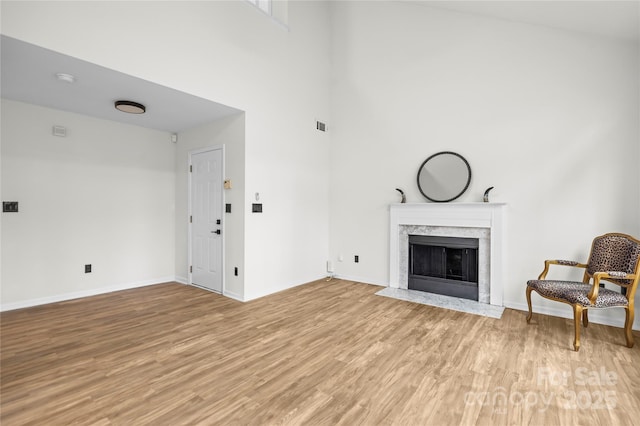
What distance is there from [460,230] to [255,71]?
12.0 feet

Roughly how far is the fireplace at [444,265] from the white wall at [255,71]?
1.66m

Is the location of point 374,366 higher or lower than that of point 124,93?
lower

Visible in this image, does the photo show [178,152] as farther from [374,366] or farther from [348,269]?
[374,366]

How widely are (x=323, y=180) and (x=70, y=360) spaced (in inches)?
159

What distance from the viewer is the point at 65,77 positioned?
288 centimetres

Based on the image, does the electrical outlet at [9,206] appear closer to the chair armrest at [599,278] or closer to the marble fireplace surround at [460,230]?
the marble fireplace surround at [460,230]

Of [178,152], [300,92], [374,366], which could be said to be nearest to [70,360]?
[374,366]

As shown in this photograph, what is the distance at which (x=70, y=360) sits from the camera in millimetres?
2414

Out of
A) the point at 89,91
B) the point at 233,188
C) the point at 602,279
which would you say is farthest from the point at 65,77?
the point at 602,279

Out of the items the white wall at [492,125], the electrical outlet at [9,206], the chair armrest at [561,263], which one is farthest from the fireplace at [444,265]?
the electrical outlet at [9,206]

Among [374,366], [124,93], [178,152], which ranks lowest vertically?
[374,366]

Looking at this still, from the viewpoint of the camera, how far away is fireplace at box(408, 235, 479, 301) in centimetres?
404

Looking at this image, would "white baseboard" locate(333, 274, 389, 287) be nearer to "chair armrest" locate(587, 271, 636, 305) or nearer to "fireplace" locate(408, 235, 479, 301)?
"fireplace" locate(408, 235, 479, 301)

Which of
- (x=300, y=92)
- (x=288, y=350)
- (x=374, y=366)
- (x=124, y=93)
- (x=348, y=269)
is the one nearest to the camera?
(x=374, y=366)
